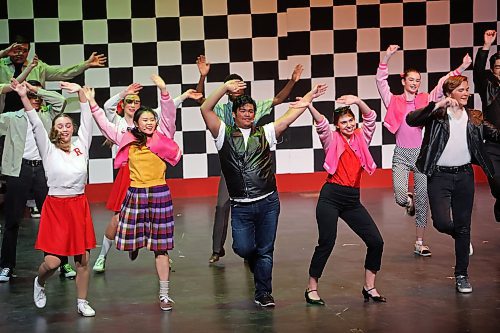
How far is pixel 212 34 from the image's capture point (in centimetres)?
905

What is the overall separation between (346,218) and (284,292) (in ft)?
2.06

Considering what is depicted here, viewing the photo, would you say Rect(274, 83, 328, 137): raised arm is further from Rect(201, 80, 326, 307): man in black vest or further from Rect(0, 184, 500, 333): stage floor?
Rect(0, 184, 500, 333): stage floor

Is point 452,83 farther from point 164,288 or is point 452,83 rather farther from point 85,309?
point 85,309

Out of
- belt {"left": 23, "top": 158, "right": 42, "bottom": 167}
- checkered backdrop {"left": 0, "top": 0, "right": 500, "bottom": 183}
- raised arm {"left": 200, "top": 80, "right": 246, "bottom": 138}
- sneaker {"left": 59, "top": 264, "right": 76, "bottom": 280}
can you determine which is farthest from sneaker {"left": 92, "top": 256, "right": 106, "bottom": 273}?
checkered backdrop {"left": 0, "top": 0, "right": 500, "bottom": 183}

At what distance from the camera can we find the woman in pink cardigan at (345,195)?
508 cm

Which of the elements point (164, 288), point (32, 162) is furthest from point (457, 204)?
point (32, 162)

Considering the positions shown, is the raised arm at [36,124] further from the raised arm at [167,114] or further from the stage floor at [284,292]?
the stage floor at [284,292]

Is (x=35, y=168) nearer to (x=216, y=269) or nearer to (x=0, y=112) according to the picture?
(x=0, y=112)

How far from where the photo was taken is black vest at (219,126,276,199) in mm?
5035

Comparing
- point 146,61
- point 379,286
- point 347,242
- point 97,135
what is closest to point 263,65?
point 146,61

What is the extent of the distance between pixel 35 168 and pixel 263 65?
3.59 m

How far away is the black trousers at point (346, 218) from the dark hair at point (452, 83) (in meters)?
0.84

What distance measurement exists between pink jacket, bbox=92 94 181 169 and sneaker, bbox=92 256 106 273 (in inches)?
34.9

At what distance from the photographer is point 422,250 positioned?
6289mm
